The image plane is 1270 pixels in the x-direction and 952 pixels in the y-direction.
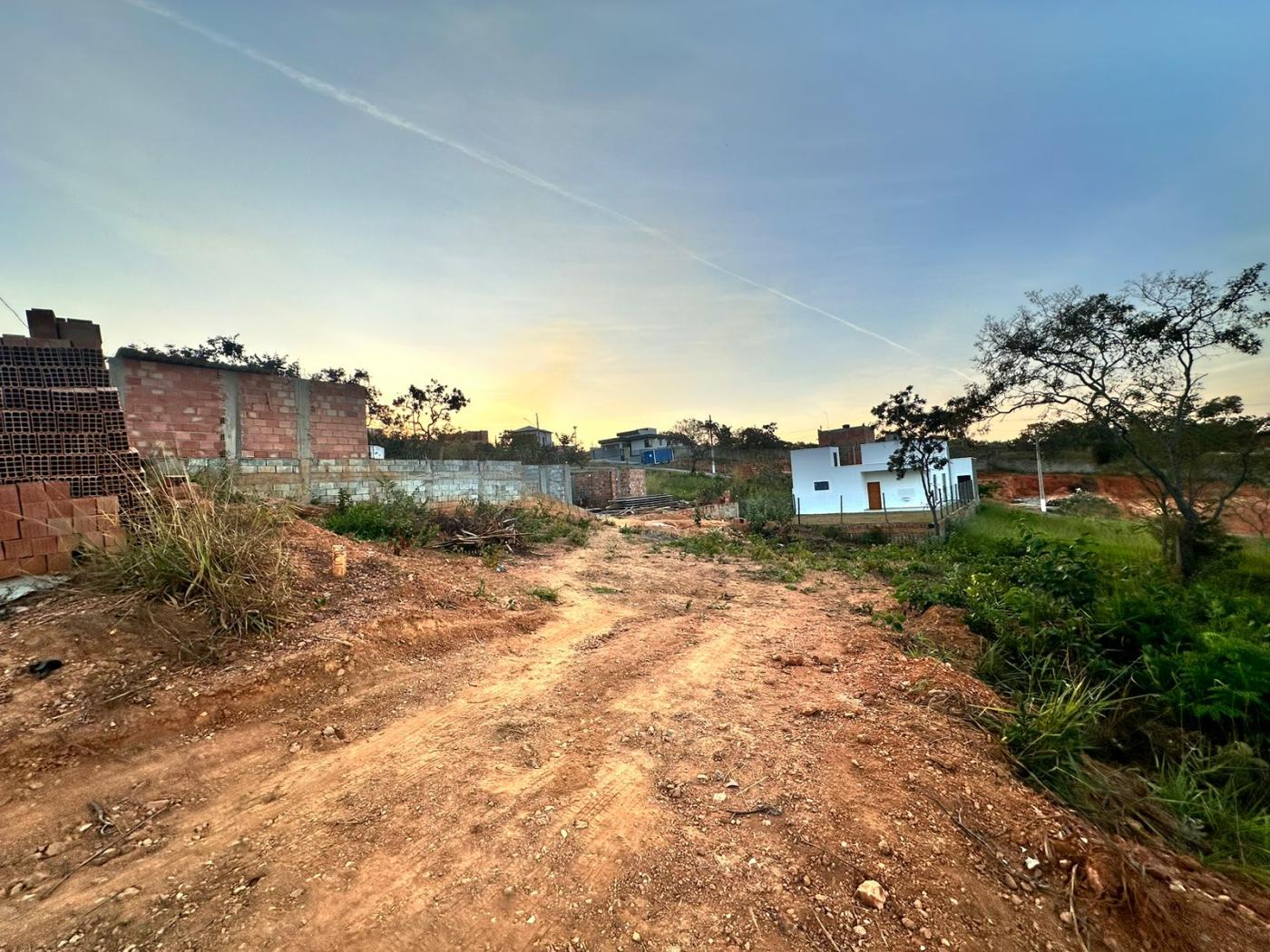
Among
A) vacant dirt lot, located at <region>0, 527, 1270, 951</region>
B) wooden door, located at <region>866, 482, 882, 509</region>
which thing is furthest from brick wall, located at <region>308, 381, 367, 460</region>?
wooden door, located at <region>866, 482, 882, 509</region>

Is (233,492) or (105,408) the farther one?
(233,492)

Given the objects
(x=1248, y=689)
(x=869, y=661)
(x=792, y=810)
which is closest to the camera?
(x=792, y=810)

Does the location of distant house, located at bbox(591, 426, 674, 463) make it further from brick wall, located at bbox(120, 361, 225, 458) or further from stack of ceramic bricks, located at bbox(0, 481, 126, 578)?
stack of ceramic bricks, located at bbox(0, 481, 126, 578)

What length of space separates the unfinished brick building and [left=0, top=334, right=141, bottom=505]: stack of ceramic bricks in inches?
167

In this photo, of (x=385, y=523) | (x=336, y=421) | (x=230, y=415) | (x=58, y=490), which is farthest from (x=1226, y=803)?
(x=230, y=415)

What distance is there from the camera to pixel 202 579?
13.3 ft

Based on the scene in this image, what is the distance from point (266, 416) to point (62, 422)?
17.3ft

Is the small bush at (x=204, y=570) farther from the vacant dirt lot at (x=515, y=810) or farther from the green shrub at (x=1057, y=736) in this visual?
the green shrub at (x=1057, y=736)

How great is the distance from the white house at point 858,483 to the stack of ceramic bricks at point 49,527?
71.4 feet

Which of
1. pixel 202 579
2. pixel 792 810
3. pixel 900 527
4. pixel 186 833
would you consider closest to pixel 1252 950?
pixel 792 810

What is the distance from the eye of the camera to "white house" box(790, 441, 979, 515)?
23219 millimetres

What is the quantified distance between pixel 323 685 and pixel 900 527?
53.9 feet

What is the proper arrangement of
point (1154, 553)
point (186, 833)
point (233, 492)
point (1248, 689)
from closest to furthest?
point (186, 833) → point (1248, 689) → point (233, 492) → point (1154, 553)

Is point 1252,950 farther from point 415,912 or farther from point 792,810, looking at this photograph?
point 415,912
